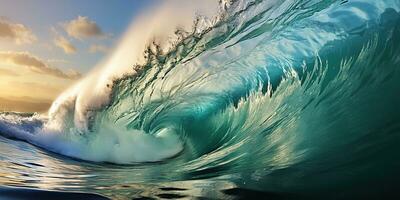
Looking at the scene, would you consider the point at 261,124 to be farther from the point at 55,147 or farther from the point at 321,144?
the point at 55,147

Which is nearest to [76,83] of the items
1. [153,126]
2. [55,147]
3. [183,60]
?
[55,147]

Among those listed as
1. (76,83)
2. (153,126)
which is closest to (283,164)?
(153,126)

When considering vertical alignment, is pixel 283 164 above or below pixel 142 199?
above

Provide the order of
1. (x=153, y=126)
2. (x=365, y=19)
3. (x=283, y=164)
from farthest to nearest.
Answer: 1. (x=153, y=126)
2. (x=365, y=19)
3. (x=283, y=164)

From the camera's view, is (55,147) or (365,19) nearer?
(365,19)

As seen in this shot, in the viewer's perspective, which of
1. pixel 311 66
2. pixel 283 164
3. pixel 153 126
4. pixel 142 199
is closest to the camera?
pixel 142 199

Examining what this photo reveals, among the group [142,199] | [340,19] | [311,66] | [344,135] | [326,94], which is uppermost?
[340,19]
